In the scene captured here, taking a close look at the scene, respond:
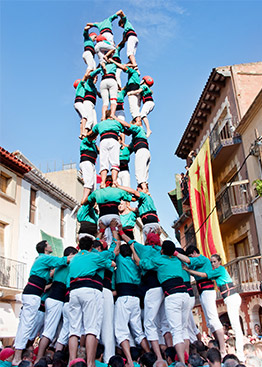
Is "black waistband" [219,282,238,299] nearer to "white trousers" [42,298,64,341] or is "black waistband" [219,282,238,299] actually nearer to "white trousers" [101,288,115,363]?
"white trousers" [101,288,115,363]

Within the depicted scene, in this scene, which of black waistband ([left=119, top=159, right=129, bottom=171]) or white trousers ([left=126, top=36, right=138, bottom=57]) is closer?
black waistband ([left=119, top=159, right=129, bottom=171])

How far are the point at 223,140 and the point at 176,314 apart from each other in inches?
615

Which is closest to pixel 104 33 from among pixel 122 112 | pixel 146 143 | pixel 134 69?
pixel 134 69

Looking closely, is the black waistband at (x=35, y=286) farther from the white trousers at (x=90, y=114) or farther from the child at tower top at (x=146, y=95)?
the child at tower top at (x=146, y=95)

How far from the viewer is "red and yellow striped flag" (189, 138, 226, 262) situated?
60.5 ft

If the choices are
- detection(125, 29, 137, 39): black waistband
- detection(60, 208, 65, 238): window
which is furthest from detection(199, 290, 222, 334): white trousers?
detection(60, 208, 65, 238): window

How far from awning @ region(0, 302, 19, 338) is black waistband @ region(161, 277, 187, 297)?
1223 centimetres

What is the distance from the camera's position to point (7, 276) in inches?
696

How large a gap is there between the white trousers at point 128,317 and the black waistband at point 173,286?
0.62 m

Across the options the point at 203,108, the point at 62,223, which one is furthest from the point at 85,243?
the point at 203,108

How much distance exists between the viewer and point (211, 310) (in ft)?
21.4

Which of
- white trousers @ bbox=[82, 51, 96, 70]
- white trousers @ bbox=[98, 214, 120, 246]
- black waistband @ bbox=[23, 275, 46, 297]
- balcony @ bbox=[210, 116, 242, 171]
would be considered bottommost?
black waistband @ bbox=[23, 275, 46, 297]

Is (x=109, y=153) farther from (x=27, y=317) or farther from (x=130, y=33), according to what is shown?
(x=130, y=33)

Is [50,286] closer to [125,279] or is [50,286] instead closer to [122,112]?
[125,279]
